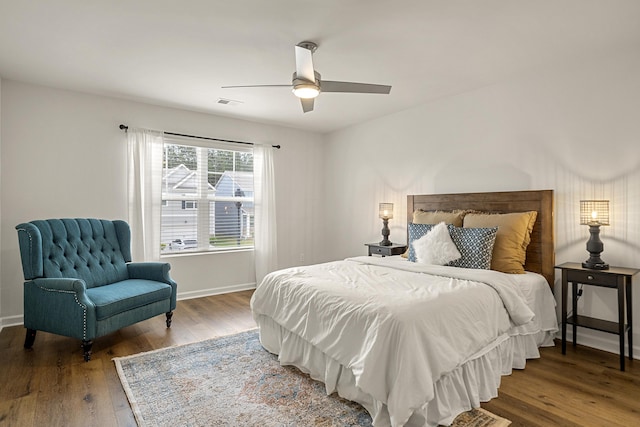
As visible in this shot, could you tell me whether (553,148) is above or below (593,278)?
above

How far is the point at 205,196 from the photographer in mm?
4914

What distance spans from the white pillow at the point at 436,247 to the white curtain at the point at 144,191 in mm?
3242

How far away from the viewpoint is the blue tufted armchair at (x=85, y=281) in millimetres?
2812

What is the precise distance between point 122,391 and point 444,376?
2.11 m

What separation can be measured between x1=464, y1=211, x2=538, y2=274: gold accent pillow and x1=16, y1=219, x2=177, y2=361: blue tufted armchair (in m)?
3.23

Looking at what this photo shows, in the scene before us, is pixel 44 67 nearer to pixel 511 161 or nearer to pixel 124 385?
pixel 124 385

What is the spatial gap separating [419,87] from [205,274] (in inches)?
147

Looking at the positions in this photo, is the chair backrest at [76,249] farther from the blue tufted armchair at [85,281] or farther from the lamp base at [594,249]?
the lamp base at [594,249]

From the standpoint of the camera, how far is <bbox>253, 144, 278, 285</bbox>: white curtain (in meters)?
5.28

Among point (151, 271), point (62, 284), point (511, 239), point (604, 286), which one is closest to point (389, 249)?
point (511, 239)

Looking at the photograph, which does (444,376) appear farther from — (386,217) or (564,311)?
(386,217)

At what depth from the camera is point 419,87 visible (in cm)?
378

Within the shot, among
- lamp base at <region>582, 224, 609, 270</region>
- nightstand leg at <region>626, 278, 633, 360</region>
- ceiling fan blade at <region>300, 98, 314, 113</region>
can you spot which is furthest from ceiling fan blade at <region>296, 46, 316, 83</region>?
nightstand leg at <region>626, 278, 633, 360</region>

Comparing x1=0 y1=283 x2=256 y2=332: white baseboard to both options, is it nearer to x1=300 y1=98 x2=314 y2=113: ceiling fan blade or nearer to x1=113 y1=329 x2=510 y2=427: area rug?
x1=113 y1=329 x2=510 y2=427: area rug
